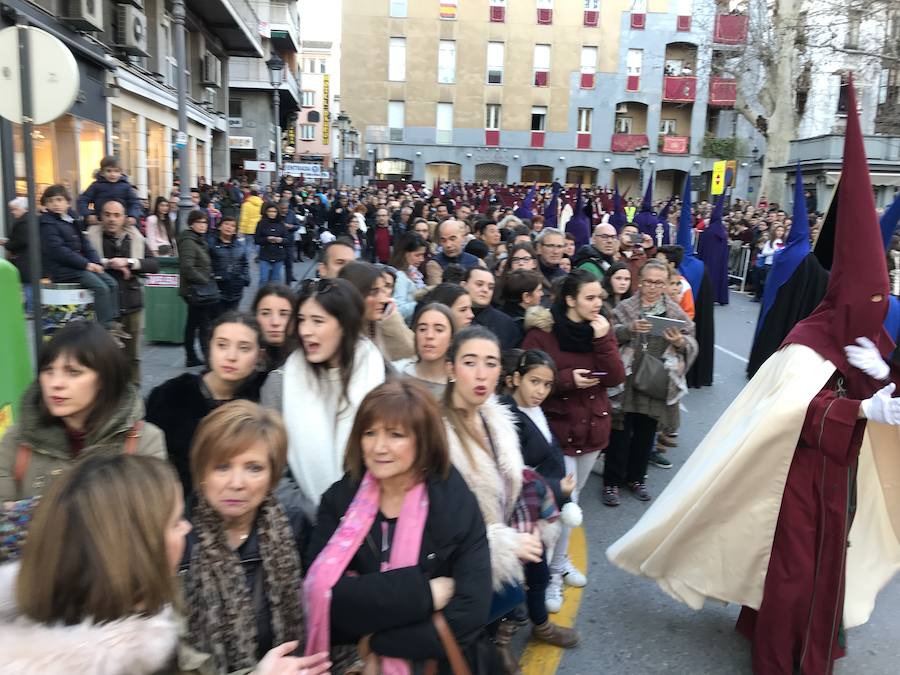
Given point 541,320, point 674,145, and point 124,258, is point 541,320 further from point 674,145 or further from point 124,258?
point 674,145

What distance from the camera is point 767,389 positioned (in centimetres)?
330

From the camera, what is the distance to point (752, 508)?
3219 mm

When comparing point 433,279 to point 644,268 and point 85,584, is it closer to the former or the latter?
point 644,268

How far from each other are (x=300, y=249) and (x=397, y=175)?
2643cm

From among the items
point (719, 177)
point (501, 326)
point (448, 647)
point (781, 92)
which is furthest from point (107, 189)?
point (781, 92)

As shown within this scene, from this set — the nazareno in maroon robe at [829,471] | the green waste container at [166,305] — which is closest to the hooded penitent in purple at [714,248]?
the green waste container at [166,305]

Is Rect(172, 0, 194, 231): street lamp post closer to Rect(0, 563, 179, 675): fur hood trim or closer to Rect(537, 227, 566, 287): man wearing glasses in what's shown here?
Rect(537, 227, 566, 287): man wearing glasses

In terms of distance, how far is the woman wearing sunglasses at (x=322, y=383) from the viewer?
2910mm

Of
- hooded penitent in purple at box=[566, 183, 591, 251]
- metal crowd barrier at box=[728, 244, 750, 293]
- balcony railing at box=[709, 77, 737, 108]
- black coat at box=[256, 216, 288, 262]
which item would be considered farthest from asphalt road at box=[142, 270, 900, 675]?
balcony railing at box=[709, 77, 737, 108]

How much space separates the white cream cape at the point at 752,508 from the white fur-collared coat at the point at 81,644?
2441 mm

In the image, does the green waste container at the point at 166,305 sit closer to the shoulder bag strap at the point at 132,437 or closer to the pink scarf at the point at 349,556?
the shoulder bag strap at the point at 132,437

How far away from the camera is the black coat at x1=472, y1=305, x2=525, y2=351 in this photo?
5.10 m

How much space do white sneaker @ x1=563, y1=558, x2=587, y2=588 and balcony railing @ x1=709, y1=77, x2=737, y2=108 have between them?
44.4 meters

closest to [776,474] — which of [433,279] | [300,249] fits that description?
[433,279]
